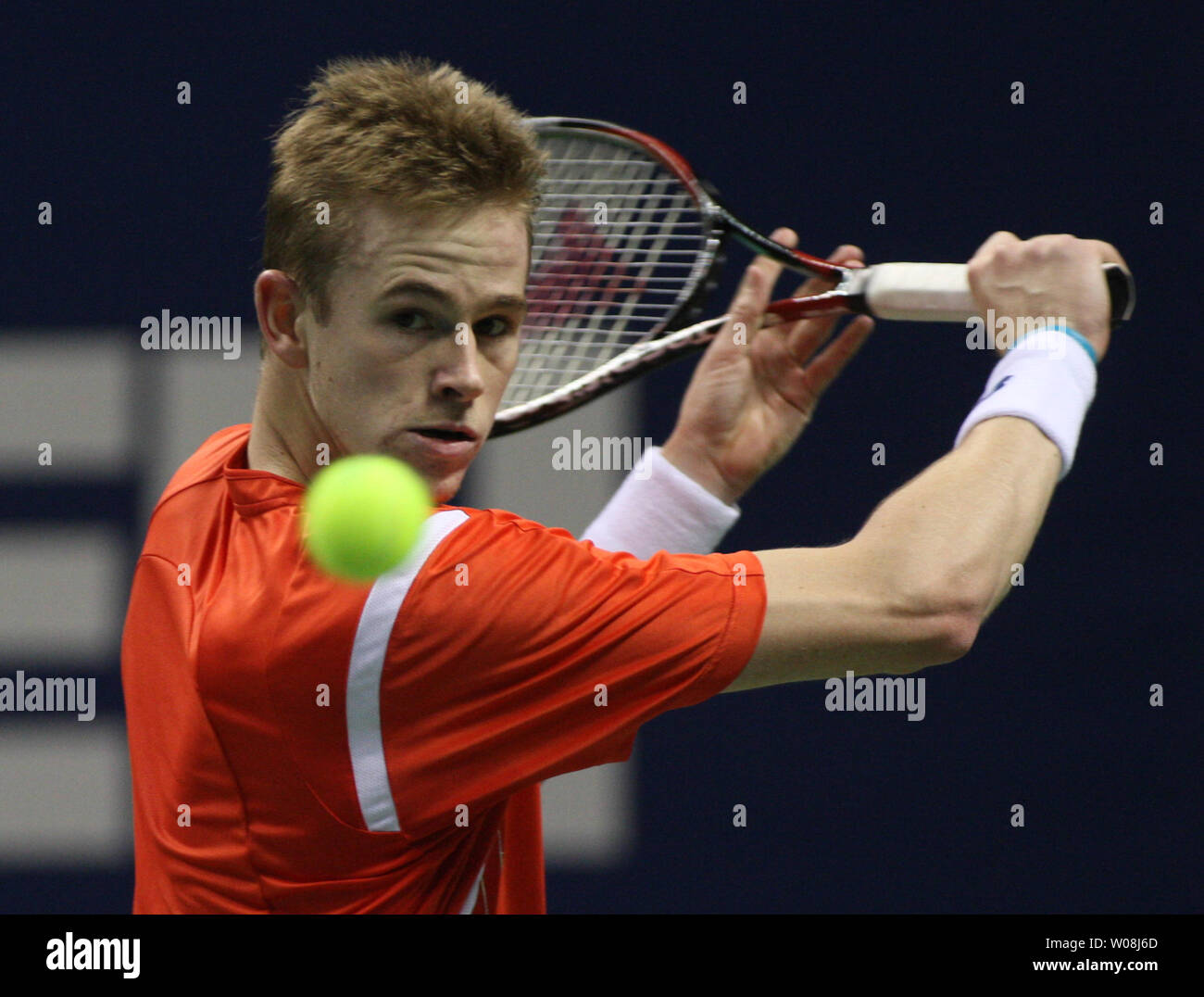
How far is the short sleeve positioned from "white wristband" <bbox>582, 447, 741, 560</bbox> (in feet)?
1.45

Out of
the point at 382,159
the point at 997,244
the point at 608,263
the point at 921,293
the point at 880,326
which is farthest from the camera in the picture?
the point at 880,326

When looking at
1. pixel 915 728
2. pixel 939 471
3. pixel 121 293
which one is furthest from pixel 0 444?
pixel 939 471

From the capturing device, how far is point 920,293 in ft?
5.51

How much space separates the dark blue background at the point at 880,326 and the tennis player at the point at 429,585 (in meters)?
1.54

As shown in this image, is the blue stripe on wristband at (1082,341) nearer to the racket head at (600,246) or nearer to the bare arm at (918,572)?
→ the bare arm at (918,572)

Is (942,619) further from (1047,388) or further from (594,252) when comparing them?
(594,252)

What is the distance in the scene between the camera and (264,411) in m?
1.46

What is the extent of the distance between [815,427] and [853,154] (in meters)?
0.53

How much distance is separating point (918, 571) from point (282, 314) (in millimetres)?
630

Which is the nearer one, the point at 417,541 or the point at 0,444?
the point at 417,541

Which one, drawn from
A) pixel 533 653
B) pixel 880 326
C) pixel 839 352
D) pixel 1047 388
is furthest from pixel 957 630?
pixel 880 326

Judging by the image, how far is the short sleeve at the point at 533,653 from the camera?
1312 mm

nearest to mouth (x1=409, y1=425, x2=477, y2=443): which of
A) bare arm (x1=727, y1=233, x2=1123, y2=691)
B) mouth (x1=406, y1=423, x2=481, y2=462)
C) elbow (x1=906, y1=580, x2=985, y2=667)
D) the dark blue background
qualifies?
mouth (x1=406, y1=423, x2=481, y2=462)

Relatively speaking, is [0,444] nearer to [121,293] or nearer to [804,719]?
[121,293]
